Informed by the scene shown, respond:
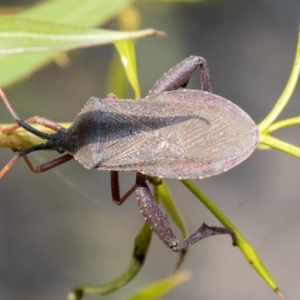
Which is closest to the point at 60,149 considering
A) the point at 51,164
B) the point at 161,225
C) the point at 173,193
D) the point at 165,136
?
the point at 51,164

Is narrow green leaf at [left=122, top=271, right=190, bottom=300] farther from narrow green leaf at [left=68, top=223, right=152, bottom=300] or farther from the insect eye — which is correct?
the insect eye

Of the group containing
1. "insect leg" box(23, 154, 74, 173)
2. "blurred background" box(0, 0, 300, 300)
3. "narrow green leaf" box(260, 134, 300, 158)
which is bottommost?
"blurred background" box(0, 0, 300, 300)

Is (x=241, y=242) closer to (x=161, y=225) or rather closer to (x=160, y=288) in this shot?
(x=160, y=288)

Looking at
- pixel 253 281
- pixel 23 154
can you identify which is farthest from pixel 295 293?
pixel 23 154

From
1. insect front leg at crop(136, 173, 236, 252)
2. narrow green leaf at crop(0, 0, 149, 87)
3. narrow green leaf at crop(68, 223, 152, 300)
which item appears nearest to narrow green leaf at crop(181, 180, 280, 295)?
insect front leg at crop(136, 173, 236, 252)

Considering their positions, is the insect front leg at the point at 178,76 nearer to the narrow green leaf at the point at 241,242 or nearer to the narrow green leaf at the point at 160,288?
the narrow green leaf at the point at 241,242

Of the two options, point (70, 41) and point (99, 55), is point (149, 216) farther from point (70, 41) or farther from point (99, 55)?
point (99, 55)

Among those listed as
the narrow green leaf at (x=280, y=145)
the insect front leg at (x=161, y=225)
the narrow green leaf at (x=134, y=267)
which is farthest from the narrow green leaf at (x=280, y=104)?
the narrow green leaf at (x=134, y=267)
